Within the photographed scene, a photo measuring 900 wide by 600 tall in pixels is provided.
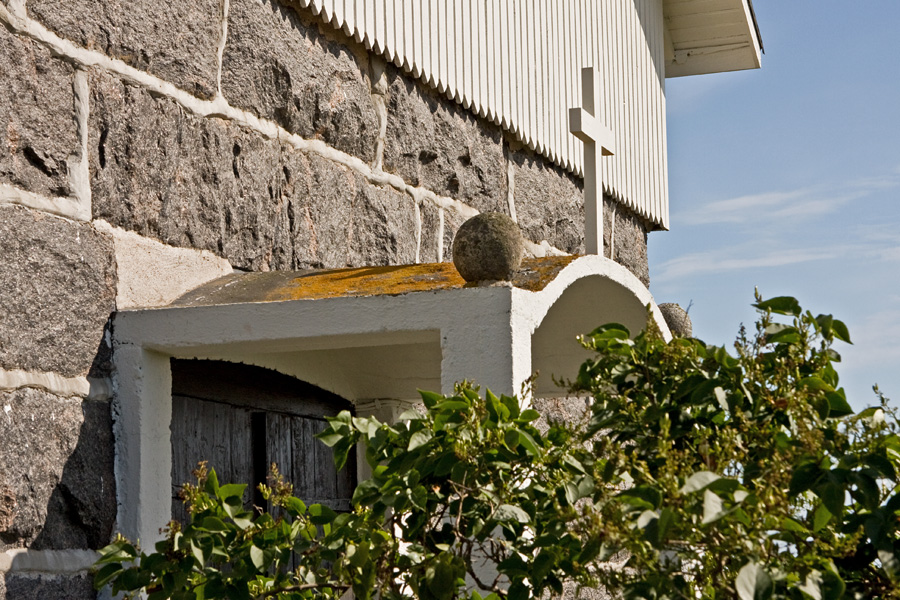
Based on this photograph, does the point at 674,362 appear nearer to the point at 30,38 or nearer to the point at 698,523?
the point at 698,523

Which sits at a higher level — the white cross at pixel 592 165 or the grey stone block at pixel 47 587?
the white cross at pixel 592 165

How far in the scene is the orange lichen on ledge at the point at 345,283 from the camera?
3.22m

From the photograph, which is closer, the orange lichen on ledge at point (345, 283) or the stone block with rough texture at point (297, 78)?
the orange lichen on ledge at point (345, 283)

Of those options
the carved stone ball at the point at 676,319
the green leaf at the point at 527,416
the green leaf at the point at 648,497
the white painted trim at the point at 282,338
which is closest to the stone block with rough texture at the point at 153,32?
the white painted trim at the point at 282,338

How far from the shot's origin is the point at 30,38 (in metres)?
2.94

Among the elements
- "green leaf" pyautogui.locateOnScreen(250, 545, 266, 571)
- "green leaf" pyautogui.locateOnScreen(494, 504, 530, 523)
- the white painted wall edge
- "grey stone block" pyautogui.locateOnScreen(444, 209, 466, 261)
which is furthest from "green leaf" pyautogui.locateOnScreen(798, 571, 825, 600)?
"grey stone block" pyautogui.locateOnScreen(444, 209, 466, 261)

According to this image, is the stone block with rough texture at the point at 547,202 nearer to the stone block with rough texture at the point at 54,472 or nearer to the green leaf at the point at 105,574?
the stone block with rough texture at the point at 54,472

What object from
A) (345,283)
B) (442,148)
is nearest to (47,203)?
(345,283)

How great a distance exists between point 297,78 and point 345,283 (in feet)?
3.43

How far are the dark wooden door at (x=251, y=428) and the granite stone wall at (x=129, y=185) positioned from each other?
35 cm

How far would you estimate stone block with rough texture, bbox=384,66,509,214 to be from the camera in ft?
15.7

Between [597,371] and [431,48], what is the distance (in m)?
2.82

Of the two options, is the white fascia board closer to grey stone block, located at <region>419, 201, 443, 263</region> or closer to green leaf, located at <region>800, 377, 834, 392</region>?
grey stone block, located at <region>419, 201, 443, 263</region>

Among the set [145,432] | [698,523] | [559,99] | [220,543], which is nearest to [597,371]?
[698,523]
